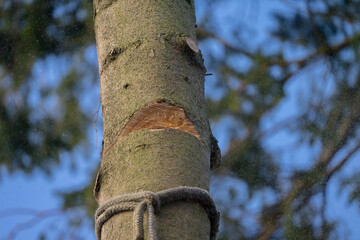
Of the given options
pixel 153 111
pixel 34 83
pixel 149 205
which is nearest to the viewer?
pixel 149 205

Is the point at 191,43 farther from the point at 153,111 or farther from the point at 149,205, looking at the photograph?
the point at 149,205

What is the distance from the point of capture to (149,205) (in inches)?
31.3

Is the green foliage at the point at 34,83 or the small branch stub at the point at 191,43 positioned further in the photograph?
the green foliage at the point at 34,83

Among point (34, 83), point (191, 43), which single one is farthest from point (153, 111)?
point (34, 83)

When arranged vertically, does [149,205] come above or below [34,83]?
above

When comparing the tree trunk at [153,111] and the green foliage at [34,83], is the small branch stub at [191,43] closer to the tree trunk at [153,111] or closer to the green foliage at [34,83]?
the tree trunk at [153,111]

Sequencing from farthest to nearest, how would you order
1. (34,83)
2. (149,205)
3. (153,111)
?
(34,83), (153,111), (149,205)

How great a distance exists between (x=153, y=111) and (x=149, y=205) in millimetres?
230

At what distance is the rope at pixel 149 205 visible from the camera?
77cm

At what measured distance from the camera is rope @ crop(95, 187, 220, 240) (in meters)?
0.77

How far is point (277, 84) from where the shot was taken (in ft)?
8.89

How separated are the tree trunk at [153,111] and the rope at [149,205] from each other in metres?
0.01

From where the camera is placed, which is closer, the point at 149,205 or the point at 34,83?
the point at 149,205

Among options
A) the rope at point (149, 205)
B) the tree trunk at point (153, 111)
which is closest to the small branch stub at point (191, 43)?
the tree trunk at point (153, 111)
